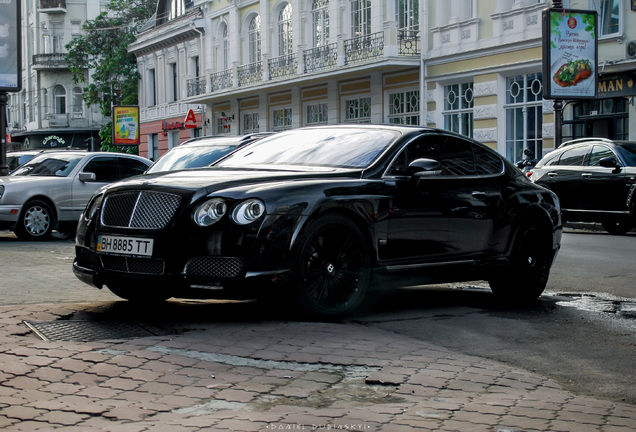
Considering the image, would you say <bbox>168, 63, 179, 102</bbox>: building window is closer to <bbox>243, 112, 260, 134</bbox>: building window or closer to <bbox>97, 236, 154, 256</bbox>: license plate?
<bbox>243, 112, 260, 134</bbox>: building window

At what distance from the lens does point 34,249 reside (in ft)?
46.3

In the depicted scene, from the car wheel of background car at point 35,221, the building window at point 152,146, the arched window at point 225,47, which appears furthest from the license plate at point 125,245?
the building window at point 152,146

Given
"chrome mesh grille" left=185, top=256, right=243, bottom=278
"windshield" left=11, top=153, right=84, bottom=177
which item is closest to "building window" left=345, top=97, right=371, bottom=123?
"windshield" left=11, top=153, right=84, bottom=177

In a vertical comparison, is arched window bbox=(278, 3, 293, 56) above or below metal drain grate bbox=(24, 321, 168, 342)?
above

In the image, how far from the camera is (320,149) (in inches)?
307

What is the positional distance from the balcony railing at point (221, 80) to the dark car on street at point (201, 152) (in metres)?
28.2

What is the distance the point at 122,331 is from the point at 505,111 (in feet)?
73.8

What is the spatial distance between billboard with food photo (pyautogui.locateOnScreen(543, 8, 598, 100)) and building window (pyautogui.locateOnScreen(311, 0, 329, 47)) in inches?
547

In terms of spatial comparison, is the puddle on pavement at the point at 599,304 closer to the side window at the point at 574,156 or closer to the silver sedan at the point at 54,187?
the side window at the point at 574,156

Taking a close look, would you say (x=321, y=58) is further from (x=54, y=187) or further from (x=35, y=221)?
(x=35, y=221)

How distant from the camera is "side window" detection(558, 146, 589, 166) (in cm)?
1788

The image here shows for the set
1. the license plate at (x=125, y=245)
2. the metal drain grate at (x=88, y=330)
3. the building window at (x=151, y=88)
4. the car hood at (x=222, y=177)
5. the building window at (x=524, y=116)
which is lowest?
the metal drain grate at (x=88, y=330)

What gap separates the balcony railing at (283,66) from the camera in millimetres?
A: 36625

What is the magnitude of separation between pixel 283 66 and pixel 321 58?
331cm
